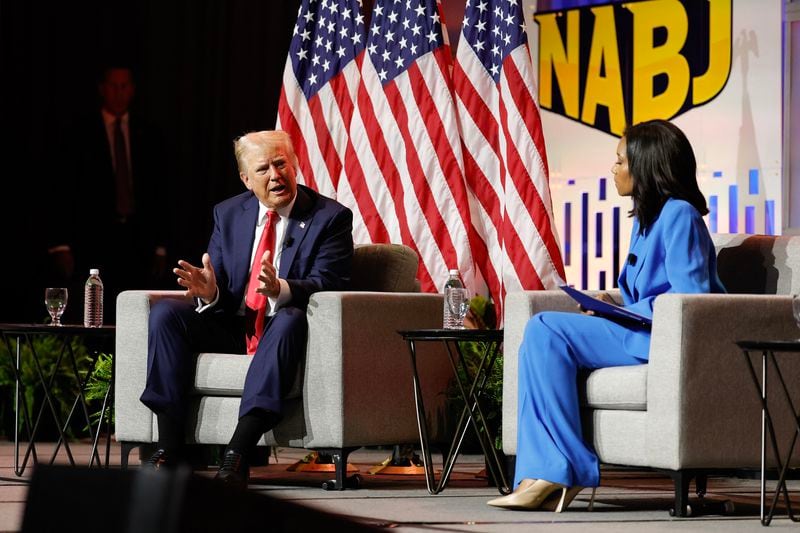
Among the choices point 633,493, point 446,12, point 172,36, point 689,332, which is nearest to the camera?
point 689,332

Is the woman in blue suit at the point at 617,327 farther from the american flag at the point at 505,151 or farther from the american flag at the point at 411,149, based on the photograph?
the american flag at the point at 411,149

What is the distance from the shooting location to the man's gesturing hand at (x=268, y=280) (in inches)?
158

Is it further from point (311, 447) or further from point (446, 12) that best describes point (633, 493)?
point (446, 12)

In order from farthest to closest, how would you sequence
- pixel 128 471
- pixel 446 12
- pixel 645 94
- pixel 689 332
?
pixel 446 12 → pixel 645 94 → pixel 689 332 → pixel 128 471

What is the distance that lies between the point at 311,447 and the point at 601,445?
101cm

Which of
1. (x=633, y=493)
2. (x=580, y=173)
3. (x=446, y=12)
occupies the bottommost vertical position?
(x=633, y=493)

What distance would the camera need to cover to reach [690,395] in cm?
340

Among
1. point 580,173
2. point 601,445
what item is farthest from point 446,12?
point 601,445

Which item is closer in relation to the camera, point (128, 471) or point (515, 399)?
point (128, 471)

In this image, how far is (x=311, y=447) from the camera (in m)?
4.11

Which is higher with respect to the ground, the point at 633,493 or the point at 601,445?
the point at 601,445

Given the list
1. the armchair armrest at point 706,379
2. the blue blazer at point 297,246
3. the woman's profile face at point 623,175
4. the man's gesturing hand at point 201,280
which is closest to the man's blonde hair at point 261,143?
the blue blazer at point 297,246

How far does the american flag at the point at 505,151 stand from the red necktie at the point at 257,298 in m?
1.56

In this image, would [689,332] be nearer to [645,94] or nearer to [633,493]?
[633,493]
